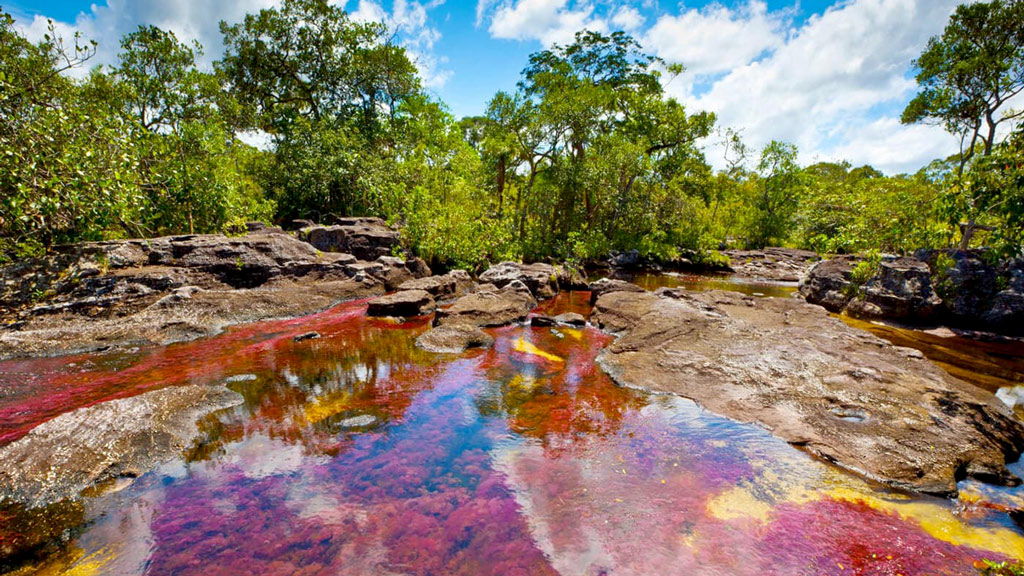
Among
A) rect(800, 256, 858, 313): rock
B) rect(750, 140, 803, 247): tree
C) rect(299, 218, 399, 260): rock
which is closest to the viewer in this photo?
rect(800, 256, 858, 313): rock

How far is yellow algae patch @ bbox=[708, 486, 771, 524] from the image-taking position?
3.84 m

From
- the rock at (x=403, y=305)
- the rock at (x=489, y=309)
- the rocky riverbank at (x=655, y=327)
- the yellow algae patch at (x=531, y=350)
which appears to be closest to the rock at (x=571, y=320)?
the rocky riverbank at (x=655, y=327)

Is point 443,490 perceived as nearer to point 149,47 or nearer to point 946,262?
point 946,262

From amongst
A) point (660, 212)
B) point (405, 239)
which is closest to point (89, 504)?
point (405, 239)

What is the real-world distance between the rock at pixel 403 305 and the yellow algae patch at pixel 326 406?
5.10 meters

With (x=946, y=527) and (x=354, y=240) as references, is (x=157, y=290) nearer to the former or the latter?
(x=354, y=240)

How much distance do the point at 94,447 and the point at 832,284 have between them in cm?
1802

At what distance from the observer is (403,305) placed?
11.5 meters

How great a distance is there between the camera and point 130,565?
3.13m

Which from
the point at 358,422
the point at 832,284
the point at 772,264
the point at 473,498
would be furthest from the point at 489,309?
the point at 772,264

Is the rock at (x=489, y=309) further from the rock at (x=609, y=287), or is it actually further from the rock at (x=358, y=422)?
the rock at (x=358, y=422)

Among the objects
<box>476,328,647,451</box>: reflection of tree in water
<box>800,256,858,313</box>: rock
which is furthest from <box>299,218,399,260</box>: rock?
<box>800,256,858,313</box>: rock

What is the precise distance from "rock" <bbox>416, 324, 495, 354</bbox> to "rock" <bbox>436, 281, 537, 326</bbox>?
2.58 feet

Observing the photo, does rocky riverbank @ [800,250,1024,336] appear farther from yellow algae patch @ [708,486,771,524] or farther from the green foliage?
yellow algae patch @ [708,486,771,524]
